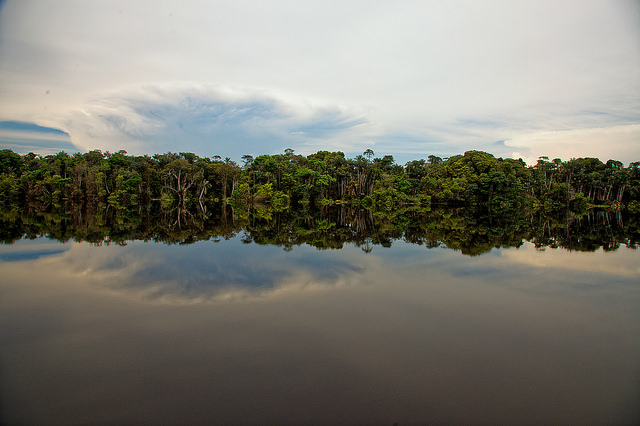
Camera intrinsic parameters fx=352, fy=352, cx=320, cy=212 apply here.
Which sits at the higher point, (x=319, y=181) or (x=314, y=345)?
(x=319, y=181)

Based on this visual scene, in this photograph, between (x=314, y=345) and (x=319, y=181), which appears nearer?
(x=314, y=345)

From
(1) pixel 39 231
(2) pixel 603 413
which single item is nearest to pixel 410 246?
(2) pixel 603 413

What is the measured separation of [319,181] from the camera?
52.4m

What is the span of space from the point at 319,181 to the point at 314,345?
47.7 meters

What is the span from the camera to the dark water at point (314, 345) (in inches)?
152

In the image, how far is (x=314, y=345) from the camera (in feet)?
17.2

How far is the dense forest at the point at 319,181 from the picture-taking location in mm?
50156

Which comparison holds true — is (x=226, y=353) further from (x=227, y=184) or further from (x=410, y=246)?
(x=227, y=184)

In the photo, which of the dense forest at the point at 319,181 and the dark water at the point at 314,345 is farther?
the dense forest at the point at 319,181

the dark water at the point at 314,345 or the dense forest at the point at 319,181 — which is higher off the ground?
the dense forest at the point at 319,181

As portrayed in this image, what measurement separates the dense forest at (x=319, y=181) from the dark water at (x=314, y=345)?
3844 cm

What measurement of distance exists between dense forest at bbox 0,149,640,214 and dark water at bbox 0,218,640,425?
3844 centimetres

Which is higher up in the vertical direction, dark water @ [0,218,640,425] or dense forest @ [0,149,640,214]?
dense forest @ [0,149,640,214]

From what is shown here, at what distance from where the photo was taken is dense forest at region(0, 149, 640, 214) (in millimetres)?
50156
